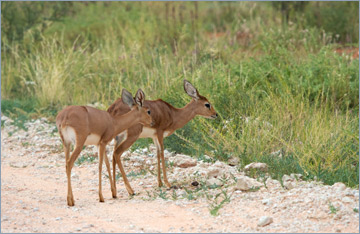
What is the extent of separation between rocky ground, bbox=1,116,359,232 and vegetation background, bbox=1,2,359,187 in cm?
54

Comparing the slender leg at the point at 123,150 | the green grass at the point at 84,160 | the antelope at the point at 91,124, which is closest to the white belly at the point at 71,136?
the antelope at the point at 91,124

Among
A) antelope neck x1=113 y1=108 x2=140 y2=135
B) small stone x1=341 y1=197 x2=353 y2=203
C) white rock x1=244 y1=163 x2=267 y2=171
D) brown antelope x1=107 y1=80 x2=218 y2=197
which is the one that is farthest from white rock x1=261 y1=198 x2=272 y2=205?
antelope neck x1=113 y1=108 x2=140 y2=135

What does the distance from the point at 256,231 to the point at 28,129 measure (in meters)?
5.68

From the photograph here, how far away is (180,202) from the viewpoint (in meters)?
5.95

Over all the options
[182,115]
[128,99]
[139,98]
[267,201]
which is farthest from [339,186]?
[128,99]

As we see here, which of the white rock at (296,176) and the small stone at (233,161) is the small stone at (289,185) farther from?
the small stone at (233,161)

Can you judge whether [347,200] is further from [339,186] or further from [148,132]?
[148,132]

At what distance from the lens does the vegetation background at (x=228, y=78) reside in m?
7.30

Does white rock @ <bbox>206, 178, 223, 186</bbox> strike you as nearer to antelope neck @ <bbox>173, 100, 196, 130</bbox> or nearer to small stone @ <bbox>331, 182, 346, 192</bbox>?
antelope neck @ <bbox>173, 100, 196, 130</bbox>

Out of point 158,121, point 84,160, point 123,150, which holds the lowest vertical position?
point 84,160

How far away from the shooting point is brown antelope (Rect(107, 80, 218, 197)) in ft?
20.7

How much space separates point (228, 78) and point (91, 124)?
3.44 m

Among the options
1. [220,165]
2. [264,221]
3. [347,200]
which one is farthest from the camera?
[220,165]

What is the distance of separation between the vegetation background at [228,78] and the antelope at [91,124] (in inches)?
58.3
